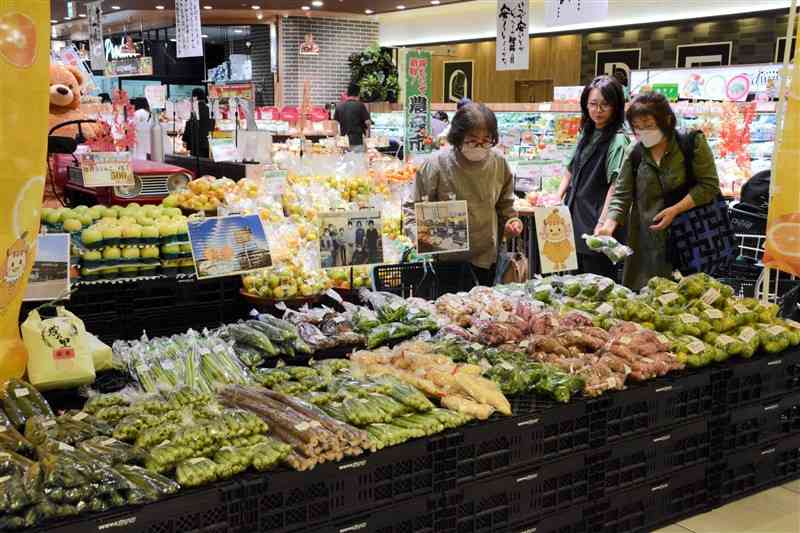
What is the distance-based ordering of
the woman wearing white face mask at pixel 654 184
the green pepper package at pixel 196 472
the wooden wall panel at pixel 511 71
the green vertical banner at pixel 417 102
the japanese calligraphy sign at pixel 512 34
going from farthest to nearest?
the wooden wall panel at pixel 511 71, the green vertical banner at pixel 417 102, the japanese calligraphy sign at pixel 512 34, the woman wearing white face mask at pixel 654 184, the green pepper package at pixel 196 472

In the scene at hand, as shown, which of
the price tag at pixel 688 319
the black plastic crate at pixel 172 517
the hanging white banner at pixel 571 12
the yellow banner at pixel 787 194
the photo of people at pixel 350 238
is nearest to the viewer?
the black plastic crate at pixel 172 517

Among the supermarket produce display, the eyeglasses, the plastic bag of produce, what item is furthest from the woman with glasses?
the plastic bag of produce

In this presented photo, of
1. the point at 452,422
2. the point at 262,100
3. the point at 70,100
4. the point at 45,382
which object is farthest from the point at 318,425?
the point at 262,100

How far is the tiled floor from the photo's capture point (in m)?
3.37

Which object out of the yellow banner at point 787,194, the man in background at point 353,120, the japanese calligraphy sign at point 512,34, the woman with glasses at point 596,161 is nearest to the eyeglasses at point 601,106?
the woman with glasses at point 596,161

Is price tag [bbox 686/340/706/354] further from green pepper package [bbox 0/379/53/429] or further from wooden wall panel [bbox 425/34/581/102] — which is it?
wooden wall panel [bbox 425/34/581/102]

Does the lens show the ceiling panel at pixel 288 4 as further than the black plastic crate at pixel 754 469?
Yes

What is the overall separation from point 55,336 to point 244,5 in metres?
15.0

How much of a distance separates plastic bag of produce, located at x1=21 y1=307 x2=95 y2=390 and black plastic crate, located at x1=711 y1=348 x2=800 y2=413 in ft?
8.08

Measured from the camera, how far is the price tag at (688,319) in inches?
145

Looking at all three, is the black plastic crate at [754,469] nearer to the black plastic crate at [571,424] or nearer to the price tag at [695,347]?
the black plastic crate at [571,424]

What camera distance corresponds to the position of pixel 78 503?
2.11 meters

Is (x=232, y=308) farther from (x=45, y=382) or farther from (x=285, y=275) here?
(x=45, y=382)

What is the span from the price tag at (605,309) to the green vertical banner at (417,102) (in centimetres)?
524
